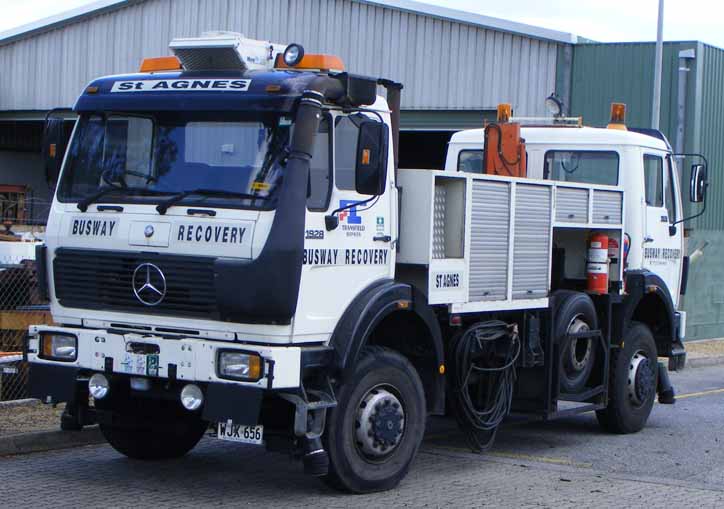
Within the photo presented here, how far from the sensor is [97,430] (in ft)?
33.1

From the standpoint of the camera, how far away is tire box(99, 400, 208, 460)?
8.84 m

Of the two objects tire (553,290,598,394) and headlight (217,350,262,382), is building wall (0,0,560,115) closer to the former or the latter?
tire (553,290,598,394)

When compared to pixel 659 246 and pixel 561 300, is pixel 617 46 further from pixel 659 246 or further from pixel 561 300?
pixel 561 300

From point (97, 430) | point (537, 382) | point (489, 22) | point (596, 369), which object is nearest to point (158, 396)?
point (97, 430)

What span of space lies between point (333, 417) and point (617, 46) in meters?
15.9

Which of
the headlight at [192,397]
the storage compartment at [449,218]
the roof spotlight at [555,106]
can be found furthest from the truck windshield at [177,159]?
the roof spotlight at [555,106]

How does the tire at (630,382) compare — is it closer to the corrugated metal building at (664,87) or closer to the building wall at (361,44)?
the corrugated metal building at (664,87)

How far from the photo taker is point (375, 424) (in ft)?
26.9

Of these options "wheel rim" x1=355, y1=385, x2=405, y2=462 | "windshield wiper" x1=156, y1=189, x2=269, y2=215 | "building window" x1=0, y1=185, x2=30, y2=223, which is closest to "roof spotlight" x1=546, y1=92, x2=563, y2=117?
"wheel rim" x1=355, y1=385, x2=405, y2=462

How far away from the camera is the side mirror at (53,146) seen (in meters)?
8.50

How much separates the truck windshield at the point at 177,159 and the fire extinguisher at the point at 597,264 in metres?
4.19

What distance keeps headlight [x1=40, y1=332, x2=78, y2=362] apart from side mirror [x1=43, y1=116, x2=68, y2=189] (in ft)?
3.67

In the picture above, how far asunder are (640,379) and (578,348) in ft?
3.70

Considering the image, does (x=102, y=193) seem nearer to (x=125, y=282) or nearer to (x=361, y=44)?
(x=125, y=282)
